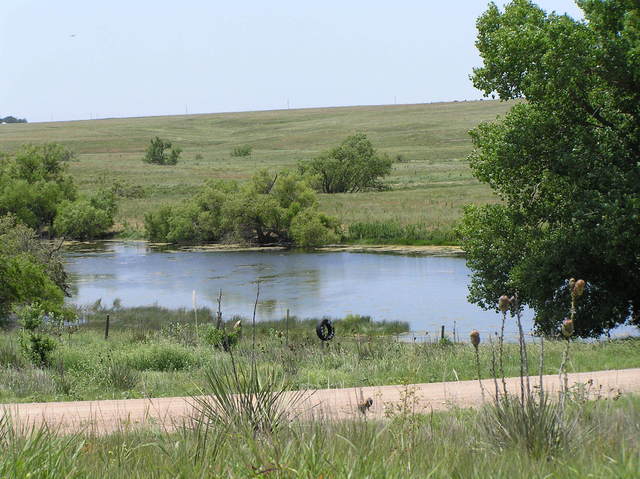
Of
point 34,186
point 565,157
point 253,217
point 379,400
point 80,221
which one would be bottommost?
point 80,221

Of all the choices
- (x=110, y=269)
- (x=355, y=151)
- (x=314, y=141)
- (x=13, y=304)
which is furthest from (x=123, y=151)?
(x=13, y=304)

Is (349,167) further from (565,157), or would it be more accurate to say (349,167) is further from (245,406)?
(245,406)

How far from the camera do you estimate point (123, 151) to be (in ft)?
462

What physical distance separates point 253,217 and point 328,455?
46945mm

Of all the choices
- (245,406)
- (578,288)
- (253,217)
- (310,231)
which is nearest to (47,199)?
(253,217)

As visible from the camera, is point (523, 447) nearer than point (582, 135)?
Yes

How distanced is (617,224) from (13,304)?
16049mm

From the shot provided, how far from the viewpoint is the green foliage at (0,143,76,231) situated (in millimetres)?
51469

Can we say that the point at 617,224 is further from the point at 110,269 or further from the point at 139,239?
the point at 139,239

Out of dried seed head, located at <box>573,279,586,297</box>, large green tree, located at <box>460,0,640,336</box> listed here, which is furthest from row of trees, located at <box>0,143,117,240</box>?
dried seed head, located at <box>573,279,586,297</box>

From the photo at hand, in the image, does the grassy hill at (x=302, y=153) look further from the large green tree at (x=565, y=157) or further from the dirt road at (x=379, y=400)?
the dirt road at (x=379, y=400)

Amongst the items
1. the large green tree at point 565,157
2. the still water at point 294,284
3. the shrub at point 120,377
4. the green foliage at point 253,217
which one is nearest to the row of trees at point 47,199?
the green foliage at point 253,217

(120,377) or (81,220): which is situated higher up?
(120,377)

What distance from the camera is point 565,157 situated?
18406mm
